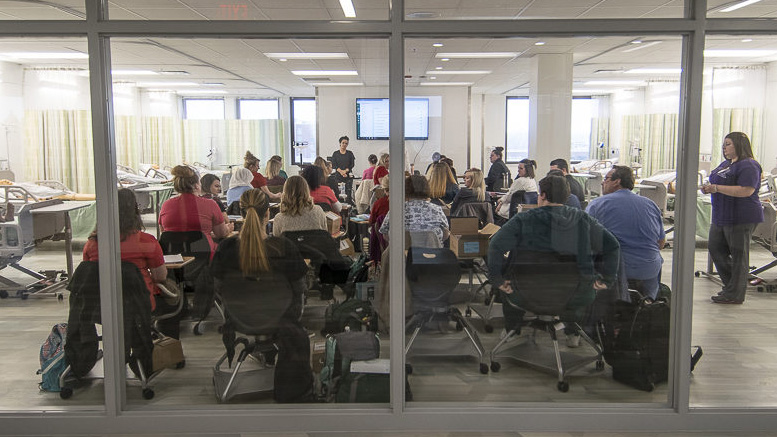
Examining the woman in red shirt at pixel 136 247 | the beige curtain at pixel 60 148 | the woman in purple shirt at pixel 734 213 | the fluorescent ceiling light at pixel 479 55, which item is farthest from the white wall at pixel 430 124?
the woman in purple shirt at pixel 734 213

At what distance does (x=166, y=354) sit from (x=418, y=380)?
1514 mm

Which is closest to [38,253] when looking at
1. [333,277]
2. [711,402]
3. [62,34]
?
[62,34]

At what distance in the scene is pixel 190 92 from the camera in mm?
3992

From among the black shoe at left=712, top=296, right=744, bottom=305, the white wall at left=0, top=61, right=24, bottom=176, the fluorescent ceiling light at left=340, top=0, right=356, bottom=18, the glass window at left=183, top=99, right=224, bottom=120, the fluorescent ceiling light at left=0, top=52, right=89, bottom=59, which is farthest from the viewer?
the black shoe at left=712, top=296, right=744, bottom=305

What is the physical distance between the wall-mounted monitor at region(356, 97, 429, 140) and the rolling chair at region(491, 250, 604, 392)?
3.13 feet

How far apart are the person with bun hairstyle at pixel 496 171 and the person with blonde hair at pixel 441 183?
233mm

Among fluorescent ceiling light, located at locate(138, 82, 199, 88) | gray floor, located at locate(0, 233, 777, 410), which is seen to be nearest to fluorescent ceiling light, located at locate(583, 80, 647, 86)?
gray floor, located at locate(0, 233, 777, 410)

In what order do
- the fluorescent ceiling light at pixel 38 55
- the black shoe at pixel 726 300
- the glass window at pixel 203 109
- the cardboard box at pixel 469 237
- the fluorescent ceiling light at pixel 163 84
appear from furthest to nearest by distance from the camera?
the black shoe at pixel 726 300 < the glass window at pixel 203 109 < the cardboard box at pixel 469 237 < the fluorescent ceiling light at pixel 163 84 < the fluorescent ceiling light at pixel 38 55

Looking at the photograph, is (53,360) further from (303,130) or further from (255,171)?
(303,130)

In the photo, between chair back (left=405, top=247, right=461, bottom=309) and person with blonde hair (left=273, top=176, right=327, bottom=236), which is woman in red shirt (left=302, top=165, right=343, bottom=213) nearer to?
person with blonde hair (left=273, top=176, right=327, bottom=236)

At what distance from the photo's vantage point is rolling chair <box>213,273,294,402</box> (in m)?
3.67

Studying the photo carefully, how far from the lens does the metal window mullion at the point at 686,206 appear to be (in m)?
3.41

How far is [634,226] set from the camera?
3893 mm

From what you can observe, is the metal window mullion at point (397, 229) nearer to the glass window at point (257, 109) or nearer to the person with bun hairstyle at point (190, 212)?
the glass window at point (257, 109)
